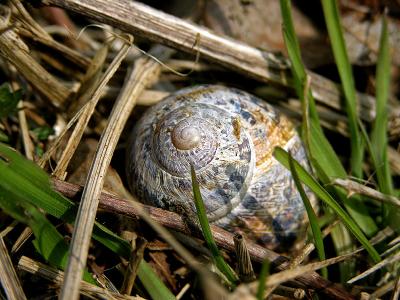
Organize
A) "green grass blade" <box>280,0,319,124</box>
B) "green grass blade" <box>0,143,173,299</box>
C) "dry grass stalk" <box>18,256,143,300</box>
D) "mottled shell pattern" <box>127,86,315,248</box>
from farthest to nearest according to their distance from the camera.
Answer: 1. "green grass blade" <box>280,0,319,124</box>
2. "mottled shell pattern" <box>127,86,315,248</box>
3. "dry grass stalk" <box>18,256,143,300</box>
4. "green grass blade" <box>0,143,173,299</box>

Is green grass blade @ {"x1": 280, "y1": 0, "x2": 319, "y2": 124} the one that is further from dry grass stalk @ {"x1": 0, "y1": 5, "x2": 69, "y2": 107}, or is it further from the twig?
dry grass stalk @ {"x1": 0, "y1": 5, "x2": 69, "y2": 107}

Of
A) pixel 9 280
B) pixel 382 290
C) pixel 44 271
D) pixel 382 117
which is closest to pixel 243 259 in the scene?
pixel 382 290

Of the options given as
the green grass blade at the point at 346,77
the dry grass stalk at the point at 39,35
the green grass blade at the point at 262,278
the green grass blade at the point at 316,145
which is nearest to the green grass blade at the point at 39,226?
the green grass blade at the point at 262,278

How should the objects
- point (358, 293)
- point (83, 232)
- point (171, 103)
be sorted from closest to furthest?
point (83, 232), point (358, 293), point (171, 103)

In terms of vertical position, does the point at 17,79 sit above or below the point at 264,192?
above

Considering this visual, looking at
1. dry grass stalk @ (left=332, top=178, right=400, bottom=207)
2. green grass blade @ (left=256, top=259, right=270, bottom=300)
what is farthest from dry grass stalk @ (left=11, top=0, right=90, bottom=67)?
green grass blade @ (left=256, top=259, right=270, bottom=300)

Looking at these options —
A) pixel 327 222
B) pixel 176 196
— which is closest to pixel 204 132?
pixel 176 196

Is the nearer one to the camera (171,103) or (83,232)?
(83,232)

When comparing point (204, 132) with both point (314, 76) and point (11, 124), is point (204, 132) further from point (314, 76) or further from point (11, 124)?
point (11, 124)
